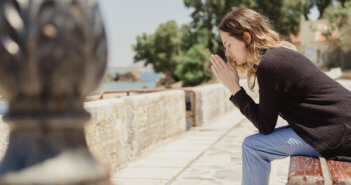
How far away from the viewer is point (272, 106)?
2488 mm

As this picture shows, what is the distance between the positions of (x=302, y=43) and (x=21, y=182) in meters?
49.3

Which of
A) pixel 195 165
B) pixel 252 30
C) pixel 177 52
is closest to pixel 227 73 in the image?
pixel 252 30

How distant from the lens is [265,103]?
2496 millimetres

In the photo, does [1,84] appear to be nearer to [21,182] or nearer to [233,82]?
[21,182]

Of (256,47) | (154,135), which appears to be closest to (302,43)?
(154,135)

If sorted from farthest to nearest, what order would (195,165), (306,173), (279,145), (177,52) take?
(177,52) → (195,165) → (279,145) → (306,173)

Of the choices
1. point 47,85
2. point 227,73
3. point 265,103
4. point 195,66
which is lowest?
point 195,66

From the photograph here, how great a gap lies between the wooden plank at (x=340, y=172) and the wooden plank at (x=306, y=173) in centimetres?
6

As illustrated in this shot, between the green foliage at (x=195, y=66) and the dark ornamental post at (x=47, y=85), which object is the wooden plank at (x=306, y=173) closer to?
the dark ornamental post at (x=47, y=85)

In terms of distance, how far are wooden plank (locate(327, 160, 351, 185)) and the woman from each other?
93 mm

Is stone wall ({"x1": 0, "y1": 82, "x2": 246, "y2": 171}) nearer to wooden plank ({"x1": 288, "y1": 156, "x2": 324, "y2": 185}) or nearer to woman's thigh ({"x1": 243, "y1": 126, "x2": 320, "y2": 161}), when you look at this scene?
woman's thigh ({"x1": 243, "y1": 126, "x2": 320, "y2": 161})

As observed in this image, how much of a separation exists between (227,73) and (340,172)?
3.06 feet

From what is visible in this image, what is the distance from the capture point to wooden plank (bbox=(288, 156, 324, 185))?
2033 mm

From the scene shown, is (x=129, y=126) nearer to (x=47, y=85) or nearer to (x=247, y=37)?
(x=247, y=37)
